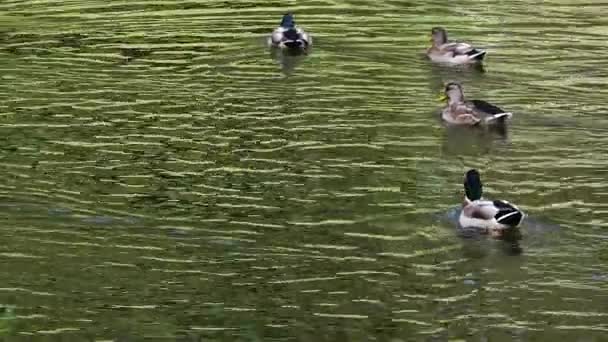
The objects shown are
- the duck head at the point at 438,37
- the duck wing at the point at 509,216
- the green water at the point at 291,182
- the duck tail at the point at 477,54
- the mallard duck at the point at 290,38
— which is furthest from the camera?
the mallard duck at the point at 290,38

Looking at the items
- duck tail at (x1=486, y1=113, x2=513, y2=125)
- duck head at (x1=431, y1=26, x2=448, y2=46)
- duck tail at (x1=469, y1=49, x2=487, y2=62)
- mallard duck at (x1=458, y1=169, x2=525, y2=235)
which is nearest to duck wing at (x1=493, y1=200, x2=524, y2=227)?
mallard duck at (x1=458, y1=169, x2=525, y2=235)

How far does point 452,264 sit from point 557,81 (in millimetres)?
10231

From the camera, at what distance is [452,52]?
28.3 m

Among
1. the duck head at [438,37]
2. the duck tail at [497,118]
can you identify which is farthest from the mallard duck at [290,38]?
the duck tail at [497,118]

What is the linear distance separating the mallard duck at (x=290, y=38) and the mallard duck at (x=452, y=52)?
247cm

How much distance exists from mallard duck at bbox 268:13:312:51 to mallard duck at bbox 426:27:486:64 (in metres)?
2.47

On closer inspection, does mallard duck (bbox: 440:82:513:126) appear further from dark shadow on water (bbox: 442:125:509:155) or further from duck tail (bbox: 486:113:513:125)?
dark shadow on water (bbox: 442:125:509:155)

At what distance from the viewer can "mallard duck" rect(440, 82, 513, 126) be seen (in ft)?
77.5

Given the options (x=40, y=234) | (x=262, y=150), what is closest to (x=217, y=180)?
(x=262, y=150)

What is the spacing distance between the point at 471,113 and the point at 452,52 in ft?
14.8

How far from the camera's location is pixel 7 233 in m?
18.0

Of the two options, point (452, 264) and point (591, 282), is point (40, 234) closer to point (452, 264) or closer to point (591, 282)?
point (452, 264)

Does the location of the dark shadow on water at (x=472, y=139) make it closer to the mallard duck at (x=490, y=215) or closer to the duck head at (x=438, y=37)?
the mallard duck at (x=490, y=215)

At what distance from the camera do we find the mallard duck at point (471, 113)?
23625mm
